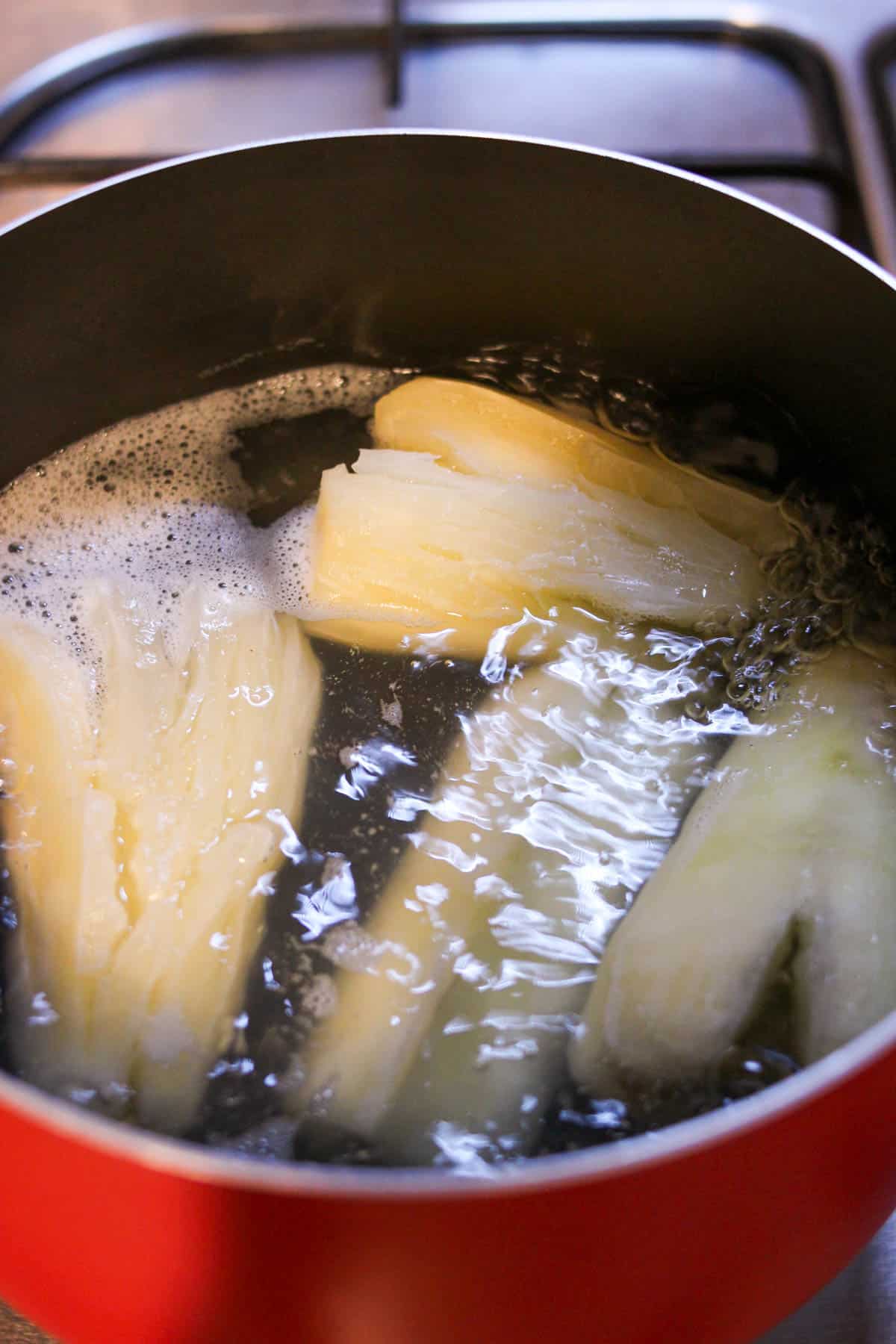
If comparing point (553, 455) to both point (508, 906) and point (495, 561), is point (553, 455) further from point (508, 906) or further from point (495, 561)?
point (508, 906)

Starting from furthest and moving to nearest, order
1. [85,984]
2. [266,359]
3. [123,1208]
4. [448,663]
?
[266,359] < [448,663] < [85,984] < [123,1208]

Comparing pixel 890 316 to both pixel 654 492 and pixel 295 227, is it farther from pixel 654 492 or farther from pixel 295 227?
pixel 295 227

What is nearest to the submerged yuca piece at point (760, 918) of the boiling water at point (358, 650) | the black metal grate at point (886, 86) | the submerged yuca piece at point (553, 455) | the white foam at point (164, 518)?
the boiling water at point (358, 650)

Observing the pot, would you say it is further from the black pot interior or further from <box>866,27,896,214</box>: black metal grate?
<box>866,27,896,214</box>: black metal grate

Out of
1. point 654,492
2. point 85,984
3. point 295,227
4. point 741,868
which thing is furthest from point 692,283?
point 85,984

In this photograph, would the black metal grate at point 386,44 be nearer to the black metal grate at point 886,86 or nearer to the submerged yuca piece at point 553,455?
the black metal grate at point 886,86
